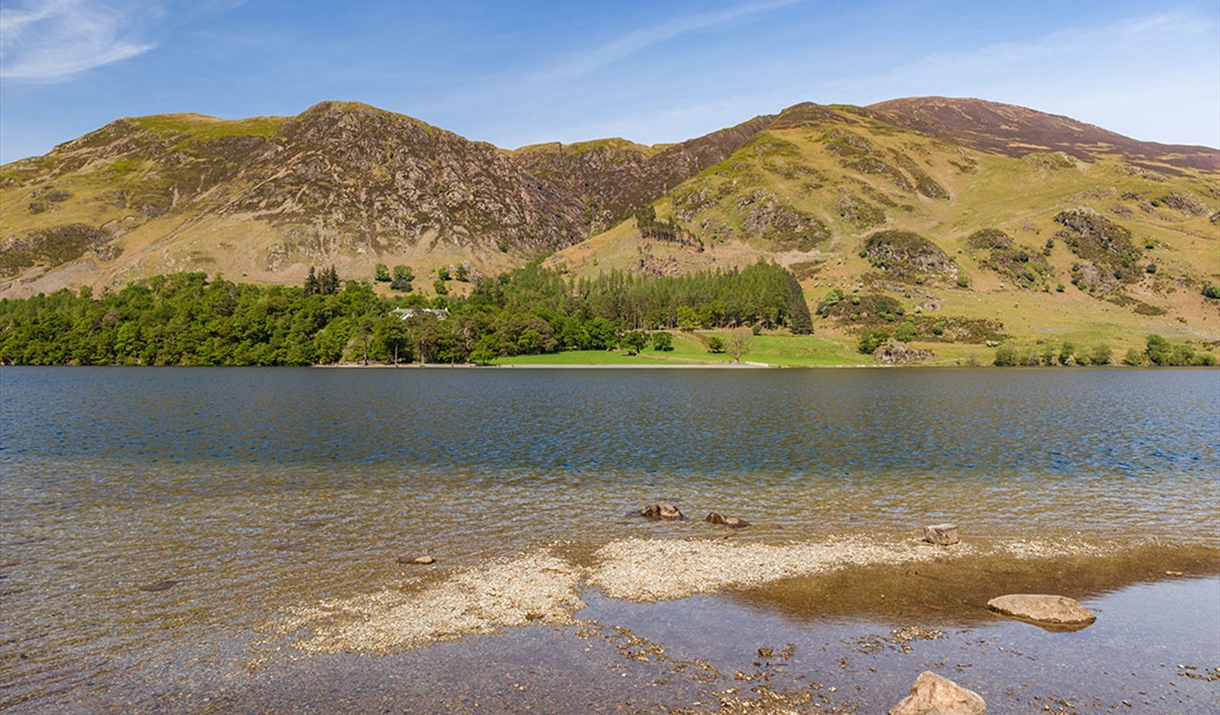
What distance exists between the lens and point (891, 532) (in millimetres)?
35469

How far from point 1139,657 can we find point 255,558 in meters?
33.8

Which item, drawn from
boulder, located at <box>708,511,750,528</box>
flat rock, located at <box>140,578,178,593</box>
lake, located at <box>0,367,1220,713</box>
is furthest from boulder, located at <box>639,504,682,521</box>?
flat rock, located at <box>140,578,178,593</box>

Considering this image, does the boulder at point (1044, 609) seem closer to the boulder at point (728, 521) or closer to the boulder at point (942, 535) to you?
the boulder at point (942, 535)

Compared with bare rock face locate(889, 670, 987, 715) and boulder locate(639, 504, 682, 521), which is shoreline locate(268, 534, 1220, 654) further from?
bare rock face locate(889, 670, 987, 715)

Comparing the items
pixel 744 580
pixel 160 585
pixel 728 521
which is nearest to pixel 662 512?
pixel 728 521

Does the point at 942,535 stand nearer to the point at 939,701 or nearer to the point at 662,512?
the point at 662,512

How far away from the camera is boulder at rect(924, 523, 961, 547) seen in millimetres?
32750

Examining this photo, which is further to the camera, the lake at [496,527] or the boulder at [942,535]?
the boulder at [942,535]

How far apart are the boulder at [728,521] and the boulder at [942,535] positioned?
360 inches

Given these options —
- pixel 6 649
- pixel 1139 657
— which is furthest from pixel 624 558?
pixel 6 649

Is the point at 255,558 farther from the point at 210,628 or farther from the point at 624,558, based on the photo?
the point at 624,558

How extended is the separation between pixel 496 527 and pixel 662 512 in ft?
31.2

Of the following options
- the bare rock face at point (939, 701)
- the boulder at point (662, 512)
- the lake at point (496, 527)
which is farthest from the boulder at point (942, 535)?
the bare rock face at point (939, 701)

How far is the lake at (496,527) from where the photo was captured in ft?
64.2
